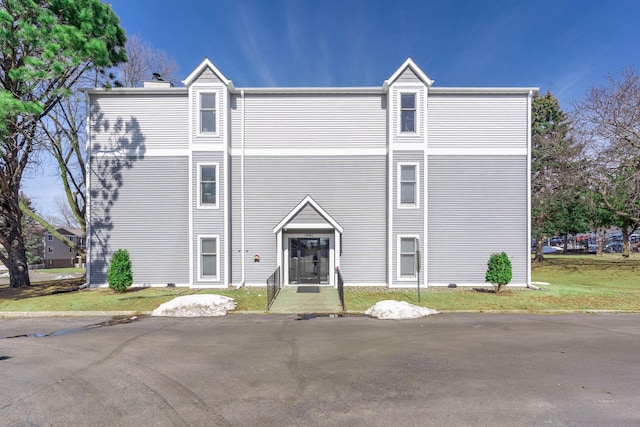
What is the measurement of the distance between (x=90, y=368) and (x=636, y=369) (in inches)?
389

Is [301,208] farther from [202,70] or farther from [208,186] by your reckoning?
[202,70]

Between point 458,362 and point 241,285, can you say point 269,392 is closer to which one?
point 458,362

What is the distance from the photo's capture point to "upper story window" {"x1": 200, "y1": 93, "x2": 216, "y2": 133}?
49.3ft

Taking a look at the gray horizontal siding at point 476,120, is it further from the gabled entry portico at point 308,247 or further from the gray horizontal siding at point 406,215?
the gabled entry portico at point 308,247

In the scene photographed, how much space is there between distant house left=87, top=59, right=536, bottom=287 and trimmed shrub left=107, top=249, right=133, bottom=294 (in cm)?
158

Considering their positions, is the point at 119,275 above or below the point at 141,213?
below

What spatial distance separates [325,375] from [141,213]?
12993 mm

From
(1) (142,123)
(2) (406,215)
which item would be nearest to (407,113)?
(2) (406,215)

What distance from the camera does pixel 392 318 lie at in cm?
992

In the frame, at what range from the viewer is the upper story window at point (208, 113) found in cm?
1503

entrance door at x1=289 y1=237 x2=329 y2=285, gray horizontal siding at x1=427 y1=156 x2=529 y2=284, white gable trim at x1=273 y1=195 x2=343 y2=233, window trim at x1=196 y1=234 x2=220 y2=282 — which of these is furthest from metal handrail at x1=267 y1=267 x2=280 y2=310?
gray horizontal siding at x1=427 y1=156 x2=529 y2=284

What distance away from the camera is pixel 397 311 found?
400 inches

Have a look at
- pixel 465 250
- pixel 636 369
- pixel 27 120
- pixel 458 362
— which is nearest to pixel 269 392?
pixel 458 362

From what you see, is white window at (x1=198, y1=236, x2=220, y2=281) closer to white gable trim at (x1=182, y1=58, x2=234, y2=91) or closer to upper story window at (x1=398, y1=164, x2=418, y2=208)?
white gable trim at (x1=182, y1=58, x2=234, y2=91)
